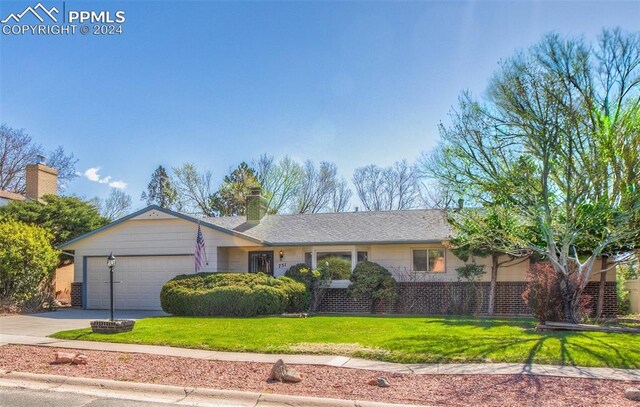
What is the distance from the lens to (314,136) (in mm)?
25766

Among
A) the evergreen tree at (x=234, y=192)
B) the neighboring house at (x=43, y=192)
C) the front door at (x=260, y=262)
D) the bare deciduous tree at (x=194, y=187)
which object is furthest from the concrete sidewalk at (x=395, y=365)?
the bare deciduous tree at (x=194, y=187)

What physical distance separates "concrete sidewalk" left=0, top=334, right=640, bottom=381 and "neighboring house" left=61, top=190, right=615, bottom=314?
339 inches

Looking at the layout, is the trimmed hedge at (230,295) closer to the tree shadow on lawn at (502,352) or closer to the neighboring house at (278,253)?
the neighboring house at (278,253)

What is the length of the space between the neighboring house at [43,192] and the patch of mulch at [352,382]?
14669mm

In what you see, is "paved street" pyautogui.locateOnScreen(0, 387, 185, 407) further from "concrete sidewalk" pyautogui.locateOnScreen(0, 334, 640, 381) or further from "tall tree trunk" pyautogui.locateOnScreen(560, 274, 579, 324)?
"tall tree trunk" pyautogui.locateOnScreen(560, 274, 579, 324)

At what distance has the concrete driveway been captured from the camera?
12359mm

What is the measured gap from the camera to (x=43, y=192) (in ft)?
82.4

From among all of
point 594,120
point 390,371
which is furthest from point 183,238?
point 594,120

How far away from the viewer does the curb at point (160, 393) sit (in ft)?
20.0

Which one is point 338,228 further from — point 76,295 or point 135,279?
point 76,295

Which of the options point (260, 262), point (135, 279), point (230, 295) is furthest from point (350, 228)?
point (135, 279)

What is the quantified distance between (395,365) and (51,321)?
11.3 m

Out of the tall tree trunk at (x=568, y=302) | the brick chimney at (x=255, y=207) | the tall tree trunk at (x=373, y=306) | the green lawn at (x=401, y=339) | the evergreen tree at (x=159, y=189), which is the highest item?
the evergreen tree at (x=159, y=189)

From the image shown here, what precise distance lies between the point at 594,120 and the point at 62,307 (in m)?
19.5
